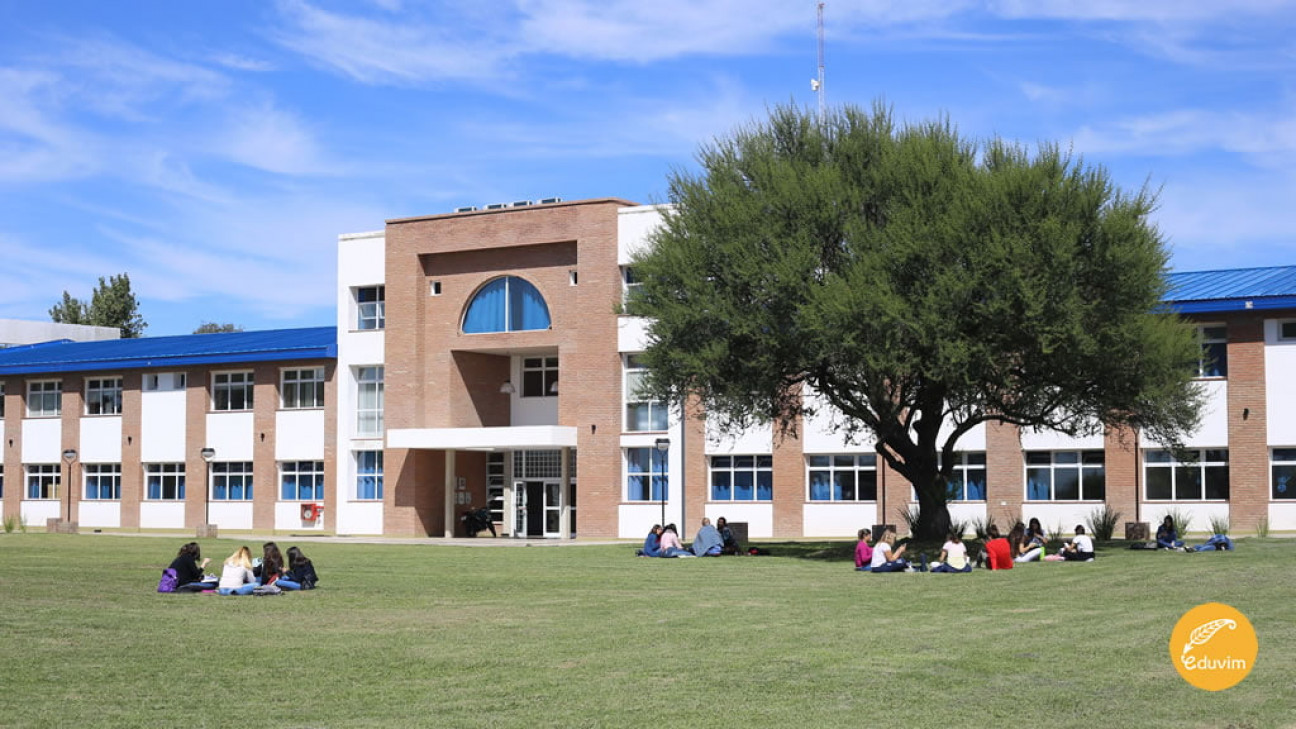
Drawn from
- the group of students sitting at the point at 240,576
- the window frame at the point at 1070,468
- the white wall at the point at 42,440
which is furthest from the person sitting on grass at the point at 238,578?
the white wall at the point at 42,440

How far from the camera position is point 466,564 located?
112ft

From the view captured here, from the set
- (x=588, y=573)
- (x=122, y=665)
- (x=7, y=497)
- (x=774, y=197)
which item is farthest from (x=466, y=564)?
(x=7, y=497)

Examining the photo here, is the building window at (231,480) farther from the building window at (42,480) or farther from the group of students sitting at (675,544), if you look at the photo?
the group of students sitting at (675,544)

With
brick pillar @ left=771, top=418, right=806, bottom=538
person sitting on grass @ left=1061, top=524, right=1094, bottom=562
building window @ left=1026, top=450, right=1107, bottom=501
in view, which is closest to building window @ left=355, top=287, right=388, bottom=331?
brick pillar @ left=771, top=418, right=806, bottom=538

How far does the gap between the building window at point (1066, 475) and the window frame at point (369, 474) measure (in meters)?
24.5

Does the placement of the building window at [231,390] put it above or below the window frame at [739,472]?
above

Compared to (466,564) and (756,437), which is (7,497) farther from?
(466,564)

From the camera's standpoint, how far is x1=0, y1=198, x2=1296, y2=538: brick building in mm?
46188

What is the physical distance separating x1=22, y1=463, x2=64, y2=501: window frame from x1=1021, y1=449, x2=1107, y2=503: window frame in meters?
42.0

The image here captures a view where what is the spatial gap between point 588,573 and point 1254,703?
62.6 ft

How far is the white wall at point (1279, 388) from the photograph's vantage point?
148 ft

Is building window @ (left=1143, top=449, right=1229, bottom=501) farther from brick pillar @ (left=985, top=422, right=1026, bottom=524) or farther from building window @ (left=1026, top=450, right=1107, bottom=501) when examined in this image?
brick pillar @ (left=985, top=422, right=1026, bottom=524)

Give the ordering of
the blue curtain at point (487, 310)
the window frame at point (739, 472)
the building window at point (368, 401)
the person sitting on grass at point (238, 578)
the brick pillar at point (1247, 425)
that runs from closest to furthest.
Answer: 1. the person sitting on grass at point (238, 578)
2. the brick pillar at point (1247, 425)
3. the window frame at point (739, 472)
4. the blue curtain at point (487, 310)
5. the building window at point (368, 401)

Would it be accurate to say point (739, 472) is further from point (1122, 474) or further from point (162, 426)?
point (162, 426)
